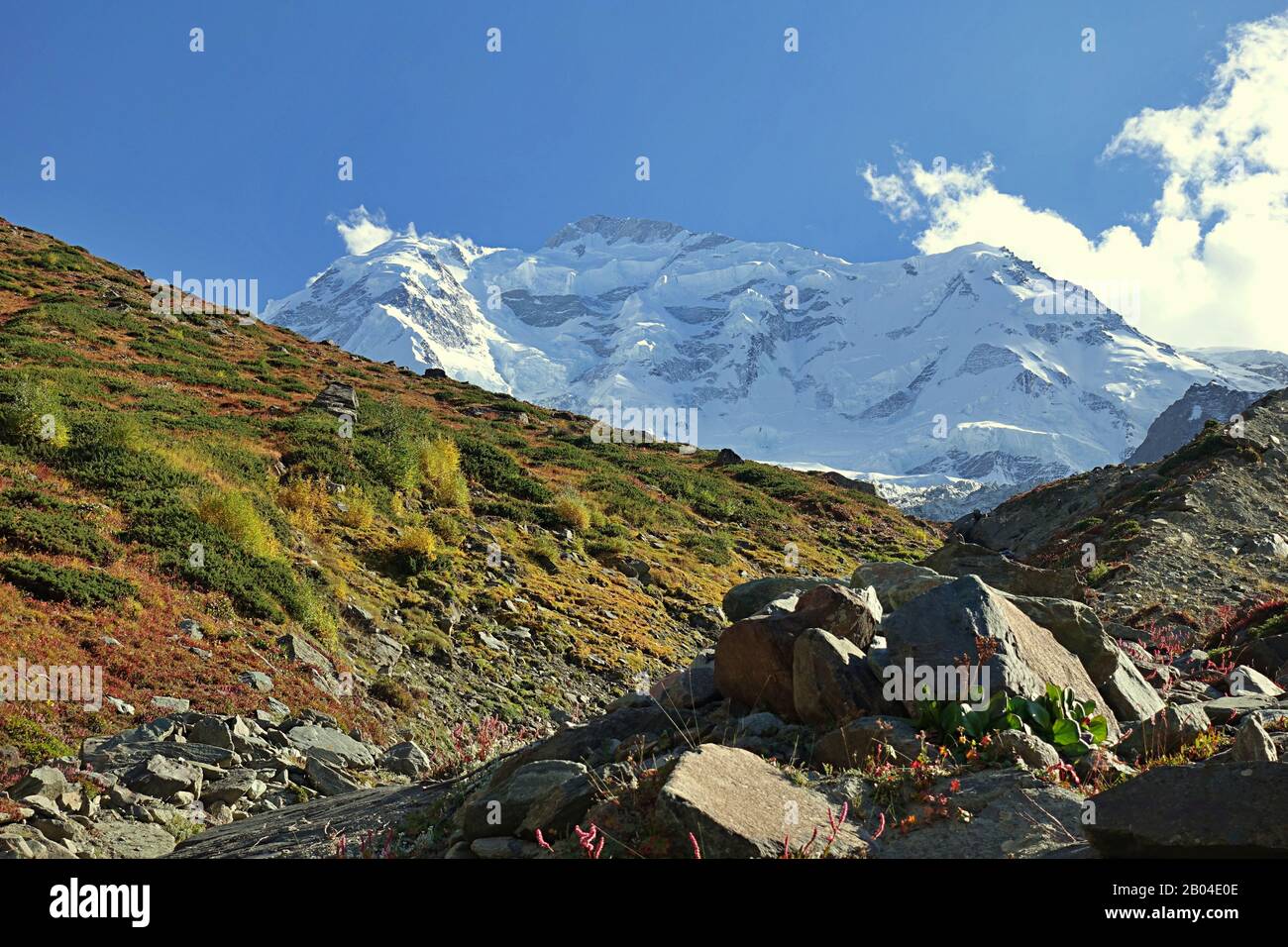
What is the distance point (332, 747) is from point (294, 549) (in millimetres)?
6725

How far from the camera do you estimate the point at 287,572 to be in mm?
14695

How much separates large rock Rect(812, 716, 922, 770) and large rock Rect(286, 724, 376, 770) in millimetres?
6423

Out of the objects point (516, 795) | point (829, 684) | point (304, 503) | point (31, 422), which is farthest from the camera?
point (304, 503)

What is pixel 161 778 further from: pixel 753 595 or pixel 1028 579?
pixel 1028 579

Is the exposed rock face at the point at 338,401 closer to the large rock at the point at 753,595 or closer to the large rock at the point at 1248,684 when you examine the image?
the large rock at the point at 753,595

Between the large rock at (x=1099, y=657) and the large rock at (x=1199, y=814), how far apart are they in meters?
3.96

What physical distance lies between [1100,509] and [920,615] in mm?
33311

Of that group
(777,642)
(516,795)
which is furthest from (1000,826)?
(516,795)

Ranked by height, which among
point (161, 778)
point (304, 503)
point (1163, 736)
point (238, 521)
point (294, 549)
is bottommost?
point (161, 778)

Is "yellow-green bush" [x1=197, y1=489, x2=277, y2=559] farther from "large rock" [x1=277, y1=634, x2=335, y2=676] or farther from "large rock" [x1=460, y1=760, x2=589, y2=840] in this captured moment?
"large rock" [x1=460, y1=760, x2=589, y2=840]

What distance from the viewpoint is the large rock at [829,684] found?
658 centimetres

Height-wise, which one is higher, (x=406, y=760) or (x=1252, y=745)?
(x=1252, y=745)
